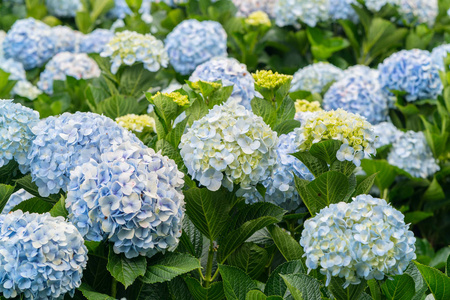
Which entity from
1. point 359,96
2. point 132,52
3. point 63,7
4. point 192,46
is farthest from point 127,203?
point 63,7

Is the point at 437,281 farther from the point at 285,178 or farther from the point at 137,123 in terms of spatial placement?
the point at 137,123

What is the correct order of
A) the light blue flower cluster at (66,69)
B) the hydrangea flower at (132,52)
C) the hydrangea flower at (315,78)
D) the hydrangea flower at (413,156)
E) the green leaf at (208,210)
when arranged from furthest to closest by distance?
the light blue flower cluster at (66,69) < the hydrangea flower at (315,78) < the hydrangea flower at (413,156) < the hydrangea flower at (132,52) < the green leaf at (208,210)

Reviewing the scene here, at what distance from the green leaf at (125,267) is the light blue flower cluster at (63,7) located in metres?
3.21

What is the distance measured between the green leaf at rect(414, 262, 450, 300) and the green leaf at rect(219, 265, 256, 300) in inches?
17.3

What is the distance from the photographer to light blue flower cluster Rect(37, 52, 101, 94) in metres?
3.29

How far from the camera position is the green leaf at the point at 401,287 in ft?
4.69

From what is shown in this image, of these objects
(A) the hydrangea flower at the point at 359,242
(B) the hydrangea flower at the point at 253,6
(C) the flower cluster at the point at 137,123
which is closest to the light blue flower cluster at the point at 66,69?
(B) the hydrangea flower at the point at 253,6

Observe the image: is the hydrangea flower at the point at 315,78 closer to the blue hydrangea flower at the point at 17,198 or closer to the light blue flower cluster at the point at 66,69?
the light blue flower cluster at the point at 66,69

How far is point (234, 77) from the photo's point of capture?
2.10m

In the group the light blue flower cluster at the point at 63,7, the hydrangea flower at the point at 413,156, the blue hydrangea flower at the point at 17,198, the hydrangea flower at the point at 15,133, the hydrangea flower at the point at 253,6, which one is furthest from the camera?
the light blue flower cluster at the point at 63,7

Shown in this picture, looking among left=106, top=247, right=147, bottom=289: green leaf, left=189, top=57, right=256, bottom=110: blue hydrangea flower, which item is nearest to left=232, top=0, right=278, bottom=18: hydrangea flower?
→ left=189, top=57, right=256, bottom=110: blue hydrangea flower

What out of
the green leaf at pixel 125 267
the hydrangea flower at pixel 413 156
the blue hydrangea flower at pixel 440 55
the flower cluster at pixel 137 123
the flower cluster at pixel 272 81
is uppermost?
the flower cluster at pixel 272 81

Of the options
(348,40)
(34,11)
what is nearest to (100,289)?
(348,40)

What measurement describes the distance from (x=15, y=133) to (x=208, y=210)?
604mm
